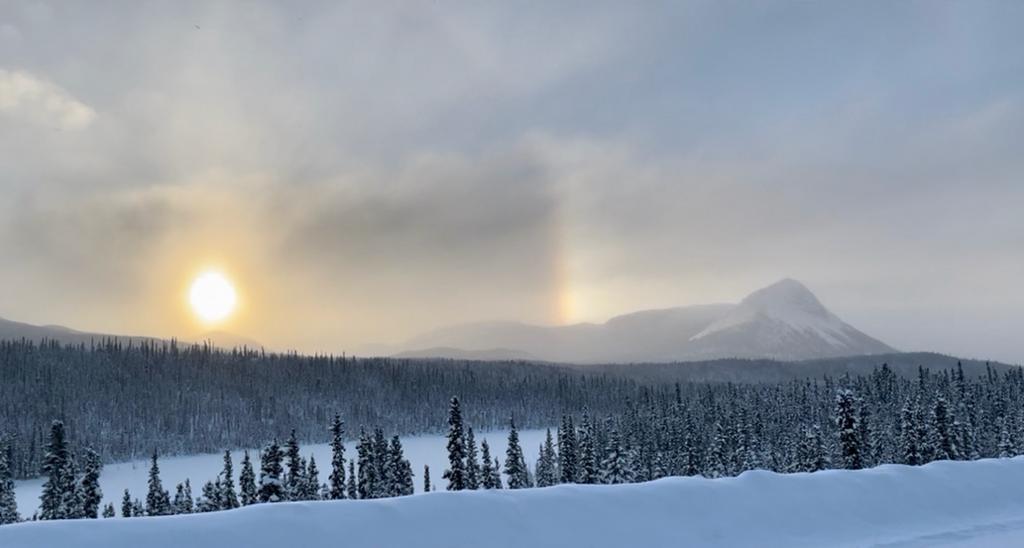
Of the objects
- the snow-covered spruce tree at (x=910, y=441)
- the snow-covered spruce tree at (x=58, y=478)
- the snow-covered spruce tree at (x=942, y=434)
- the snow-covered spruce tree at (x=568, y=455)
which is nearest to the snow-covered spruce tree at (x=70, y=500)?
the snow-covered spruce tree at (x=58, y=478)

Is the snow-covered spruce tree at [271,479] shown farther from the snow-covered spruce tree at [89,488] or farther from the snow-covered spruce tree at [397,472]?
the snow-covered spruce tree at [397,472]

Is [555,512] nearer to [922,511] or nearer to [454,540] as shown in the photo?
[454,540]

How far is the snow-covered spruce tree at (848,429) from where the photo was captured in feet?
164

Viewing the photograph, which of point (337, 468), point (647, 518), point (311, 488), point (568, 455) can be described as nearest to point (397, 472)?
point (337, 468)

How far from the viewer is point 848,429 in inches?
1989

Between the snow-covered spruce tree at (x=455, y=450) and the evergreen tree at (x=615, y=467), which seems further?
the evergreen tree at (x=615, y=467)

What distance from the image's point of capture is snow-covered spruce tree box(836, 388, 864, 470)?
49.9 meters

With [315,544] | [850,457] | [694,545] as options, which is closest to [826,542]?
[694,545]

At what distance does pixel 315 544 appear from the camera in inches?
408

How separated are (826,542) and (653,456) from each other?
95.9 metres

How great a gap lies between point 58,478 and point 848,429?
2446 inches

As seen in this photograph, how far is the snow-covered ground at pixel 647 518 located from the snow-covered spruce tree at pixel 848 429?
36.1 m

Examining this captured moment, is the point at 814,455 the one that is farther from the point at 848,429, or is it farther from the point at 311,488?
the point at 311,488

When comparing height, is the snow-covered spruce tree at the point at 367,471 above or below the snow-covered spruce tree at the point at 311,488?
above
